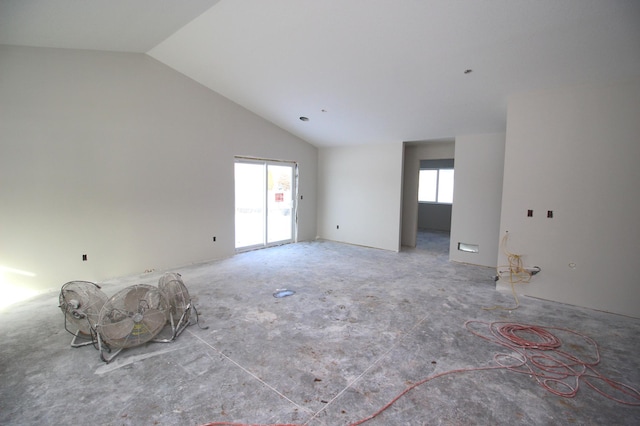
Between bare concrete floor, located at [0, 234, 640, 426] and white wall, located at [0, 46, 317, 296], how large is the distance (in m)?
0.74

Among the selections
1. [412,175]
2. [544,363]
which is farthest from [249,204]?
[544,363]

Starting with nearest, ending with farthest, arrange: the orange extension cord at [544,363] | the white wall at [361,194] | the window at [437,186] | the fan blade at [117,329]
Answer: the orange extension cord at [544,363] < the fan blade at [117,329] < the white wall at [361,194] < the window at [437,186]

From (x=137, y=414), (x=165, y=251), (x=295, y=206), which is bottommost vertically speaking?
(x=137, y=414)

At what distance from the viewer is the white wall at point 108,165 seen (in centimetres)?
375

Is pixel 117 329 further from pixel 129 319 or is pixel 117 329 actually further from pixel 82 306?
pixel 82 306

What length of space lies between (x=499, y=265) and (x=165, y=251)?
17.9 feet

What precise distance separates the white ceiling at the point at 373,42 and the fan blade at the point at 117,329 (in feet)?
10.1

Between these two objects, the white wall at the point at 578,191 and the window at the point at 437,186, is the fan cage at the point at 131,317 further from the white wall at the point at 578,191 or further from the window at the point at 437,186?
the window at the point at 437,186

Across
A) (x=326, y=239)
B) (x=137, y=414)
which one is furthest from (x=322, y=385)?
(x=326, y=239)

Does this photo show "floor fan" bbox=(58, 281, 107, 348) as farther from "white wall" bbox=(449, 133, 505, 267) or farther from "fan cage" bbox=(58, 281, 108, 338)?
"white wall" bbox=(449, 133, 505, 267)

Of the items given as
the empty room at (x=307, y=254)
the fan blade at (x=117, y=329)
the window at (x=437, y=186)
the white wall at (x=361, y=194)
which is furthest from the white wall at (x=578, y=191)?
the window at (x=437, y=186)

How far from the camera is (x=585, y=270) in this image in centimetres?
380

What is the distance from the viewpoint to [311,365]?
2.51m

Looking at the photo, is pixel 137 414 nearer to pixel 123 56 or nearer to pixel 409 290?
pixel 409 290
